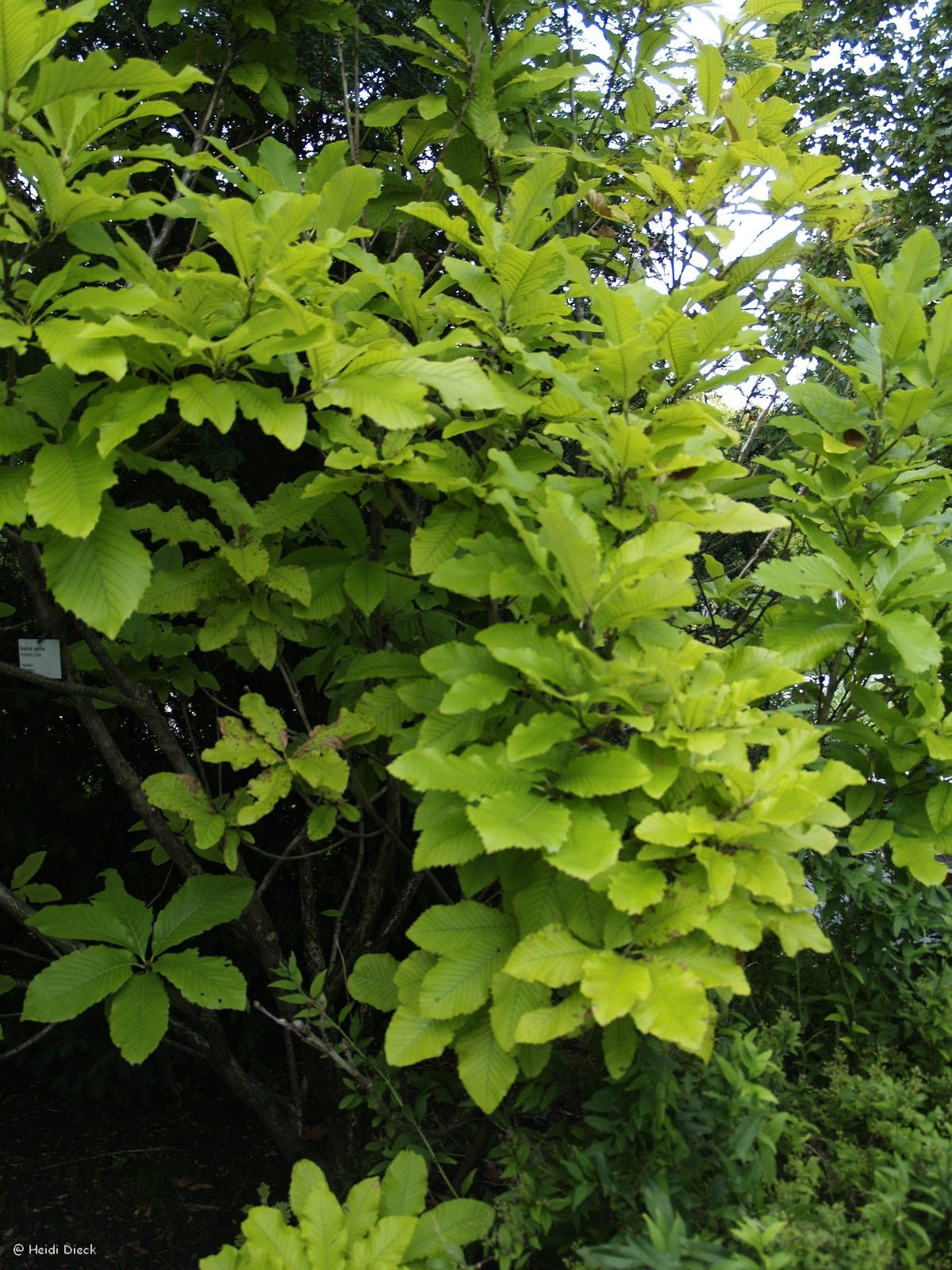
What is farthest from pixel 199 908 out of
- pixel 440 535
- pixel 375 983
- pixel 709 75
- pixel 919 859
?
pixel 709 75

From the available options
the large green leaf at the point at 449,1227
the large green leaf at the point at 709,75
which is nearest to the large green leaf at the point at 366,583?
the large green leaf at the point at 449,1227

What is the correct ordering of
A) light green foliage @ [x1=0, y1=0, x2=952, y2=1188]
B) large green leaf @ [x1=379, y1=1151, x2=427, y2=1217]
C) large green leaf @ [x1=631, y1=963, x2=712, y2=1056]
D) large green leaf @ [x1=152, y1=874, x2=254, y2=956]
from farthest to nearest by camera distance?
large green leaf @ [x1=152, y1=874, x2=254, y2=956] → large green leaf @ [x1=379, y1=1151, x2=427, y2=1217] → light green foliage @ [x1=0, y1=0, x2=952, y2=1188] → large green leaf @ [x1=631, y1=963, x2=712, y2=1056]

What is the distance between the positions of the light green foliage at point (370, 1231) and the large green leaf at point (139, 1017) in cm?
42

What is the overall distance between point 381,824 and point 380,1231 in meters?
0.96

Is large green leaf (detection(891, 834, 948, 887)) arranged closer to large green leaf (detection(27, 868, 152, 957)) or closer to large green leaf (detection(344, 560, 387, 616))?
large green leaf (detection(344, 560, 387, 616))

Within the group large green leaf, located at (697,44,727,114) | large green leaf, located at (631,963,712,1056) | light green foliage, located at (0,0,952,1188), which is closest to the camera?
large green leaf, located at (631,963,712,1056)

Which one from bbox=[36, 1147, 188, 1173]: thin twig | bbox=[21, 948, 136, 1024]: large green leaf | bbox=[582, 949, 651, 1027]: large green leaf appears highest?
bbox=[582, 949, 651, 1027]: large green leaf

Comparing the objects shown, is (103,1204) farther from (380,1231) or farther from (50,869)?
(380,1231)

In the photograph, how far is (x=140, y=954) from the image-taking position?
Answer: 2.17 m

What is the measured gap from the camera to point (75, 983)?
206cm

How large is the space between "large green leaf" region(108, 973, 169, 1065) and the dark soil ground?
112 cm

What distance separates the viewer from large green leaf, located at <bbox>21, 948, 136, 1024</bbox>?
2.00m

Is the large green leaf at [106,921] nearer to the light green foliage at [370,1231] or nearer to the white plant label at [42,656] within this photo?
the white plant label at [42,656]

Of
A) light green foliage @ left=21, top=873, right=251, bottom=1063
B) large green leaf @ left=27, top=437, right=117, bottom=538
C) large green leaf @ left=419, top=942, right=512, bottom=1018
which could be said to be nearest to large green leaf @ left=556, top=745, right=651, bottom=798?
large green leaf @ left=419, top=942, right=512, bottom=1018
